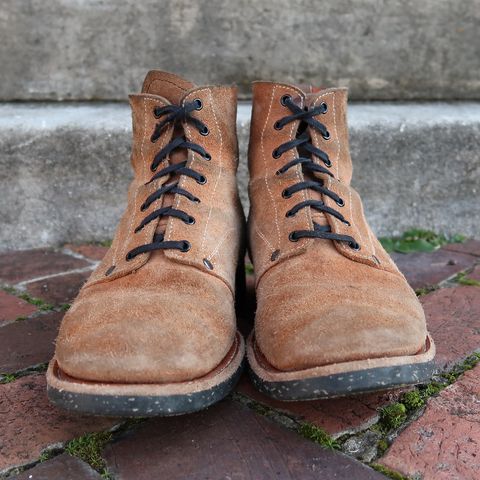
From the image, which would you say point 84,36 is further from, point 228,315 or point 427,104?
point 228,315

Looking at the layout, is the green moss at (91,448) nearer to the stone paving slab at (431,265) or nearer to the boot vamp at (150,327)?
the boot vamp at (150,327)

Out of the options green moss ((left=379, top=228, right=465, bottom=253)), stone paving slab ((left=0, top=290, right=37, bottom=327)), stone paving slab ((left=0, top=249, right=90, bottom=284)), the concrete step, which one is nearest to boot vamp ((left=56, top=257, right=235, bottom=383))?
stone paving slab ((left=0, top=290, right=37, bottom=327))

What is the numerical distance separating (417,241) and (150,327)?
1.43 meters

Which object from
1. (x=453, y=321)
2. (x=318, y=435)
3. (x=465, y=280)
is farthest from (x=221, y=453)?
(x=465, y=280)

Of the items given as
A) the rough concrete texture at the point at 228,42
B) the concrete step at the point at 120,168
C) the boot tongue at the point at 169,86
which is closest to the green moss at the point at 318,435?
the boot tongue at the point at 169,86

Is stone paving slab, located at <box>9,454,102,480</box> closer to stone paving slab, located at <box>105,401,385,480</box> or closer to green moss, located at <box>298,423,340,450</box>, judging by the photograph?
stone paving slab, located at <box>105,401,385,480</box>

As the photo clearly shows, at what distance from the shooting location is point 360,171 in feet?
7.22

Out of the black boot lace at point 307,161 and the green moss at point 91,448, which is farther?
the black boot lace at point 307,161

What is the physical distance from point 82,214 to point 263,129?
3.15 ft

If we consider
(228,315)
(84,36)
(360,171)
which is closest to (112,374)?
(228,315)

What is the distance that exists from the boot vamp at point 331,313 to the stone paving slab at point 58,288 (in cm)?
70

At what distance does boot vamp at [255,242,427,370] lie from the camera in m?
1.01

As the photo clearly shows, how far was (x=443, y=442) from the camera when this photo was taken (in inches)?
40.3

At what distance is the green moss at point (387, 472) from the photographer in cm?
95
